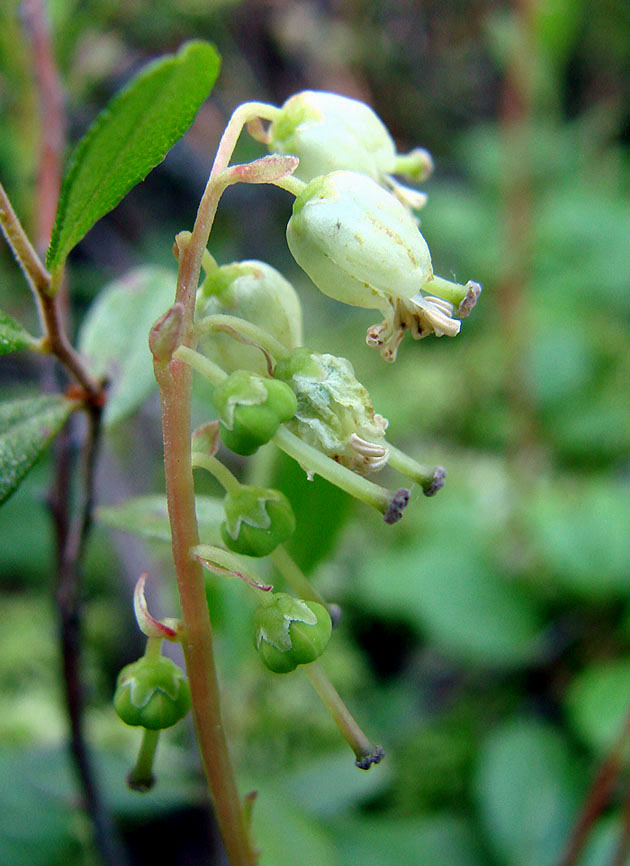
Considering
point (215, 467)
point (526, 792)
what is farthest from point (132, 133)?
point (526, 792)

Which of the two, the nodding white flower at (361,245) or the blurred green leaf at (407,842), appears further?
the blurred green leaf at (407,842)

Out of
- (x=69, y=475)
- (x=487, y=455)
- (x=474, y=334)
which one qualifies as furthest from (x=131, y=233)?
(x=69, y=475)

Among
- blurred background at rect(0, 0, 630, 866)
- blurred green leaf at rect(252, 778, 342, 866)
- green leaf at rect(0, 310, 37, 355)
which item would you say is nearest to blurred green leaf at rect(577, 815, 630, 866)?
blurred background at rect(0, 0, 630, 866)

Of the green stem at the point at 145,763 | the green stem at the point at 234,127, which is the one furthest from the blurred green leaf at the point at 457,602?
the green stem at the point at 234,127

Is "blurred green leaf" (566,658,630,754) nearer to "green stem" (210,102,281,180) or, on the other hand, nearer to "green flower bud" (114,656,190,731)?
"green flower bud" (114,656,190,731)

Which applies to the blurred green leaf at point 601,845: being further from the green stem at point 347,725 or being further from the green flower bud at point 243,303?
the green flower bud at point 243,303

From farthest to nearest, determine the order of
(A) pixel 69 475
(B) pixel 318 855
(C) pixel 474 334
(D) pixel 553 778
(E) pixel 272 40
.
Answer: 1. (E) pixel 272 40
2. (C) pixel 474 334
3. (D) pixel 553 778
4. (B) pixel 318 855
5. (A) pixel 69 475

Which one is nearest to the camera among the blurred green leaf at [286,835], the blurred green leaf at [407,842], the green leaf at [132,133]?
the green leaf at [132,133]

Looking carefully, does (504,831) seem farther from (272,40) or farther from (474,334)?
(272,40)
